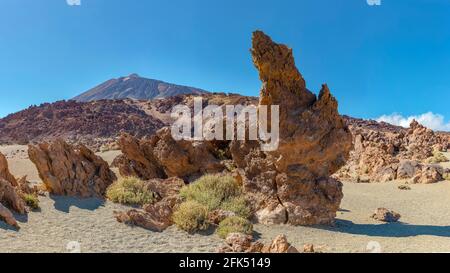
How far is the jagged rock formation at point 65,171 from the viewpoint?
1008cm

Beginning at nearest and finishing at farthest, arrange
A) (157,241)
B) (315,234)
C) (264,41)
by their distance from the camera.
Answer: (157,241) < (315,234) < (264,41)

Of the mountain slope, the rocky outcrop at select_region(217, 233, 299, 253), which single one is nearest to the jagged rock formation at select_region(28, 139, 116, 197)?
the rocky outcrop at select_region(217, 233, 299, 253)

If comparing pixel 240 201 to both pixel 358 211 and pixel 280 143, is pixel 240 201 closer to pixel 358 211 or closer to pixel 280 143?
pixel 280 143

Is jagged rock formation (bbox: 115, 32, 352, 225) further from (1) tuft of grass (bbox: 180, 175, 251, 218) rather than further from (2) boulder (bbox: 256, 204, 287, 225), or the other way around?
(1) tuft of grass (bbox: 180, 175, 251, 218)

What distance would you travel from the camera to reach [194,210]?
8398 millimetres

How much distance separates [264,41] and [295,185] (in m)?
3.46

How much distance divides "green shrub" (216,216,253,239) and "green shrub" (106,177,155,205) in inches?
100

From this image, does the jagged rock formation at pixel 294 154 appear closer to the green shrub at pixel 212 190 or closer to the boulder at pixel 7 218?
the green shrub at pixel 212 190

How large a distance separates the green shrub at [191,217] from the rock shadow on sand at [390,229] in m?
2.85

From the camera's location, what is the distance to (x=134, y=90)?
425 ft

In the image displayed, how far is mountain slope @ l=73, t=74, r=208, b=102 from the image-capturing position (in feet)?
404

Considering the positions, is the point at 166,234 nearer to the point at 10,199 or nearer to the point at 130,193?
the point at 130,193
